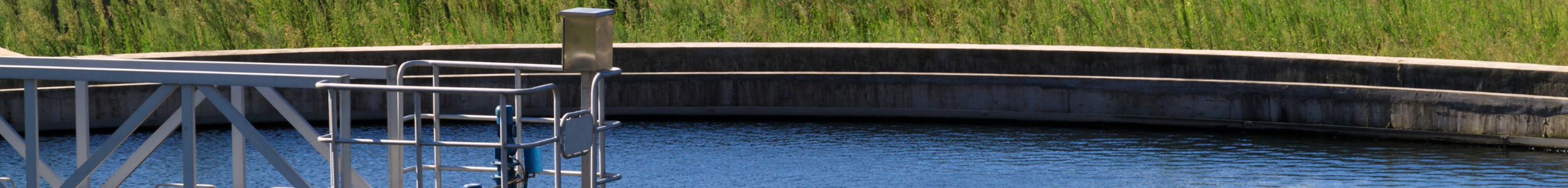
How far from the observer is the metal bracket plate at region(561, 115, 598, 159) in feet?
18.4

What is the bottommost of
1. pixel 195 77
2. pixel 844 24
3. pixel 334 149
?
pixel 334 149

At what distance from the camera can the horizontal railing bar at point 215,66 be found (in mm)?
6102

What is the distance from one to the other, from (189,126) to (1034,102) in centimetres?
749

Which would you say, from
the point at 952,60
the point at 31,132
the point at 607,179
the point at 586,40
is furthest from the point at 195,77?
the point at 952,60

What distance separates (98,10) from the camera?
15547 millimetres

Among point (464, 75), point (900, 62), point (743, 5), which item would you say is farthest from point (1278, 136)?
point (743, 5)

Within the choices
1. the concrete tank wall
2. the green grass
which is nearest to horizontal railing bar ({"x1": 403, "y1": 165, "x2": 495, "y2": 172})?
the concrete tank wall

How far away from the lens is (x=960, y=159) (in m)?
10.0

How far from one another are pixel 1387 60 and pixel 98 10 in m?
11.6

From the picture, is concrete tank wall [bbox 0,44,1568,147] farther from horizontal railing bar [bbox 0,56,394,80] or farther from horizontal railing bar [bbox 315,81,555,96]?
horizontal railing bar [bbox 315,81,555,96]

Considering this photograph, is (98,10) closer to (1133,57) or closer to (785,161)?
(785,161)

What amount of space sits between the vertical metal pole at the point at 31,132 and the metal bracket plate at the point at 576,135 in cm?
216

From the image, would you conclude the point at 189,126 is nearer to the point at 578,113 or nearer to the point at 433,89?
the point at 433,89

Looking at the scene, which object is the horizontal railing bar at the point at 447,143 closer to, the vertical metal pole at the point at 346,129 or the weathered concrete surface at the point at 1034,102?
the vertical metal pole at the point at 346,129
